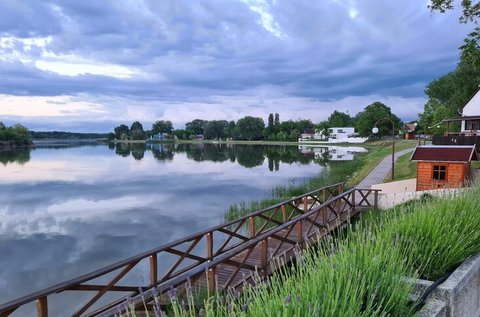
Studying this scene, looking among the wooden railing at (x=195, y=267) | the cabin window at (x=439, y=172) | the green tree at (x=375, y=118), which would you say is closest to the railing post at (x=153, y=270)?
the wooden railing at (x=195, y=267)

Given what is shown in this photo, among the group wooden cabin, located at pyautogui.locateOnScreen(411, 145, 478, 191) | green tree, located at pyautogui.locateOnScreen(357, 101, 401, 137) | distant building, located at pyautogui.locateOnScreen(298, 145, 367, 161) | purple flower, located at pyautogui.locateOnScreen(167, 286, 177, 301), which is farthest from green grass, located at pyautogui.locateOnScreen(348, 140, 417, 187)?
green tree, located at pyautogui.locateOnScreen(357, 101, 401, 137)

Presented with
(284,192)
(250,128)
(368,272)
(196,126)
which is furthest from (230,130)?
(368,272)

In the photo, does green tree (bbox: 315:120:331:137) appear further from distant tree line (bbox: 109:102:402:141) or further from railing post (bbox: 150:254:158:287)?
railing post (bbox: 150:254:158:287)

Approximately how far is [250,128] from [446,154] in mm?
132100

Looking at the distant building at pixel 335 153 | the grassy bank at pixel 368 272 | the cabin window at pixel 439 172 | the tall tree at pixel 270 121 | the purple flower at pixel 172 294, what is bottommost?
the distant building at pixel 335 153

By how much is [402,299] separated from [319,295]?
2.61 ft

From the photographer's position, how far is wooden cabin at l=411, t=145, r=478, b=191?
16609 millimetres

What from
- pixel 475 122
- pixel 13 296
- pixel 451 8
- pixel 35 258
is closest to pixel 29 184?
pixel 35 258

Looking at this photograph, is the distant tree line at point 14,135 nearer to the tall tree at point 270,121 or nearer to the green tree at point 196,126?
the green tree at point 196,126

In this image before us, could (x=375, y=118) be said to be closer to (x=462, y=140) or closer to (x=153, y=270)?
(x=462, y=140)

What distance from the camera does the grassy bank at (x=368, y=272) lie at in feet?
8.45

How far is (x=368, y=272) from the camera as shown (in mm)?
3316

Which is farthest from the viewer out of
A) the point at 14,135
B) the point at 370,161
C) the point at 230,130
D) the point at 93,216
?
the point at 230,130

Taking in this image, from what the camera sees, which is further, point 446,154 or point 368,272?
point 446,154
